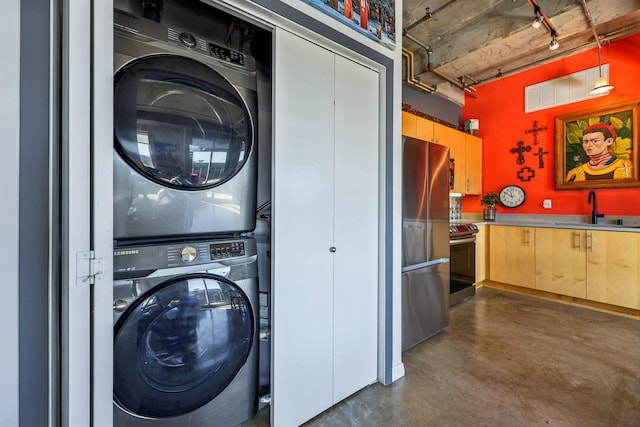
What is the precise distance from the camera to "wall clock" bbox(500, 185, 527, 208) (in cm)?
403

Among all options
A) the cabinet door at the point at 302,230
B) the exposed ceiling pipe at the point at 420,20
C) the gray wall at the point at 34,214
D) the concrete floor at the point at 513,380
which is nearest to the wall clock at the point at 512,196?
the concrete floor at the point at 513,380

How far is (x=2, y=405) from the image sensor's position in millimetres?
738

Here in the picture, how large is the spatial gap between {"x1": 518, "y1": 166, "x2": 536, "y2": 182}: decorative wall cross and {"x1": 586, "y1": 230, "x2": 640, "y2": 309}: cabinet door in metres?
1.13

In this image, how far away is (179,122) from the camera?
1.10 m

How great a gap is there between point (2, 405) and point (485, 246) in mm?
4466

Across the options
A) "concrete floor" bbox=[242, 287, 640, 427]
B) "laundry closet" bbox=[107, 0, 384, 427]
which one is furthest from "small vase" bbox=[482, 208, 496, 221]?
"laundry closet" bbox=[107, 0, 384, 427]

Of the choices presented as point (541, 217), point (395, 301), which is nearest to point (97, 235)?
point (395, 301)

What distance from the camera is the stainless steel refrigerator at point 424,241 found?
216cm

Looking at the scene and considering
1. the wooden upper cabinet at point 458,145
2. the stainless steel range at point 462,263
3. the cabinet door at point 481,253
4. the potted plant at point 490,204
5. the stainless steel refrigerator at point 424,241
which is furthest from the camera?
the potted plant at point 490,204

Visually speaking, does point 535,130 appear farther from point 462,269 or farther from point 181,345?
point 181,345

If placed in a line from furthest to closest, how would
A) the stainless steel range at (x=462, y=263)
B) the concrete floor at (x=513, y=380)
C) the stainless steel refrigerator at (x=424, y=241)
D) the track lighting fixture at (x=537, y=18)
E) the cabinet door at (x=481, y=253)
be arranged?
the cabinet door at (x=481, y=253), the stainless steel range at (x=462, y=263), the track lighting fixture at (x=537, y=18), the stainless steel refrigerator at (x=424, y=241), the concrete floor at (x=513, y=380)

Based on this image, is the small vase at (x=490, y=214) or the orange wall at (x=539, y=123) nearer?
the orange wall at (x=539, y=123)

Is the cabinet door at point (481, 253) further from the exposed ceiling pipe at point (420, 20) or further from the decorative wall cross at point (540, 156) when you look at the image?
the exposed ceiling pipe at point (420, 20)

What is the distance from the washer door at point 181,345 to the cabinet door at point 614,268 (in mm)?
3748
